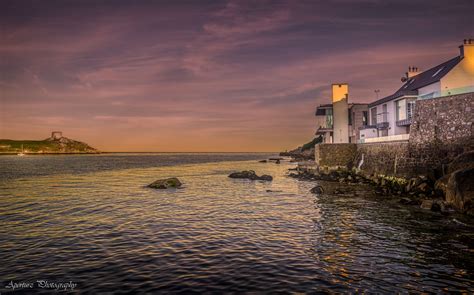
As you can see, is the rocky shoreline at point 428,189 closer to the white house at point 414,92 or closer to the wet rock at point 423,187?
the wet rock at point 423,187

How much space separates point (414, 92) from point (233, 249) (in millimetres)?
44585

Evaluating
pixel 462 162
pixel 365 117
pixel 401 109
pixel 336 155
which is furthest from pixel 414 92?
pixel 462 162

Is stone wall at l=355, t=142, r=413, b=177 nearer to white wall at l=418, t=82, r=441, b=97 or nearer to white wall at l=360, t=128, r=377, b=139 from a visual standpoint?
white wall at l=360, t=128, r=377, b=139

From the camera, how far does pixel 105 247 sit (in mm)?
13898

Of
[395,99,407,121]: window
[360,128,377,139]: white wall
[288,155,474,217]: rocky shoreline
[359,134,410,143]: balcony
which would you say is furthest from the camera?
[360,128,377,139]: white wall

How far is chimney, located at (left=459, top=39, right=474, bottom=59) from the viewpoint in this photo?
132 feet

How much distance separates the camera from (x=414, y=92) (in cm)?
4653

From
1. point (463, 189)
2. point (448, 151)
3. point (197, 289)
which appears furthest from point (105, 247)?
point (448, 151)

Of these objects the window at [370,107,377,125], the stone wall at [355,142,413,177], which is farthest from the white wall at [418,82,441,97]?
the window at [370,107,377,125]

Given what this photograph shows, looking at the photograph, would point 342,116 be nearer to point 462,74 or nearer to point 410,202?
point 462,74

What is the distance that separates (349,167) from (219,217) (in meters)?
34.8

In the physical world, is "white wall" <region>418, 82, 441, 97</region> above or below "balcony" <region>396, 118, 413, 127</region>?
above

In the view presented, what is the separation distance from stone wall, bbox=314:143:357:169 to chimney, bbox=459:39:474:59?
1895cm

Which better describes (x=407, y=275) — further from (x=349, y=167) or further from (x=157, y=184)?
(x=349, y=167)
